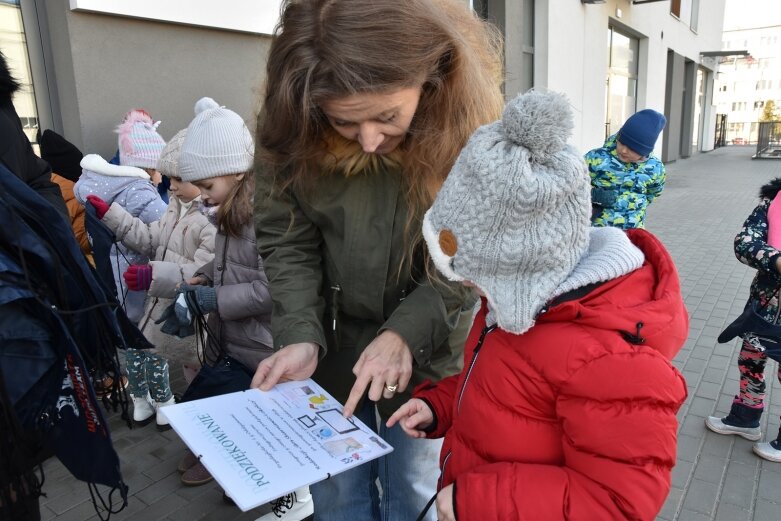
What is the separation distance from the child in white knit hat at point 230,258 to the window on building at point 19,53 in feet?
8.19

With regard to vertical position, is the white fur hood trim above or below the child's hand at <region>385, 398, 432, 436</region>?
above

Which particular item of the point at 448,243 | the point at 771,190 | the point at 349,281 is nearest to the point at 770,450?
the point at 771,190

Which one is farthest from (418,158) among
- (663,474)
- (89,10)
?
(89,10)

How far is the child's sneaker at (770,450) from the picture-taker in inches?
117

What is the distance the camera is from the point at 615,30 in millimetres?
13555

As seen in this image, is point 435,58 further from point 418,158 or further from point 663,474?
point 663,474

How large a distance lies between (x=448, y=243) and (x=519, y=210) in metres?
0.18

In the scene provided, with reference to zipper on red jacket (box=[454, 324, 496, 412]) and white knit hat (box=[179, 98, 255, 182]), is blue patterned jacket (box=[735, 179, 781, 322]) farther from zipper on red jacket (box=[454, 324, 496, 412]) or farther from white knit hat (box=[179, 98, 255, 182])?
white knit hat (box=[179, 98, 255, 182])

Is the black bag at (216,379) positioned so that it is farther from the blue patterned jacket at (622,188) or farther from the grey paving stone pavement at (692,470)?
the blue patterned jacket at (622,188)

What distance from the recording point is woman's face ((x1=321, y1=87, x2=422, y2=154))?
1.36 meters

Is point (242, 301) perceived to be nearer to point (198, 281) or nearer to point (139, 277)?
point (198, 281)

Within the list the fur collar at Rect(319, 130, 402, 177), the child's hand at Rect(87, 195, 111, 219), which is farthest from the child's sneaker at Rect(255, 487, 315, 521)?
the child's hand at Rect(87, 195, 111, 219)

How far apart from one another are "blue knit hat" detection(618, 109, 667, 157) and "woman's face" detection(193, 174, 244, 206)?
2.83 m

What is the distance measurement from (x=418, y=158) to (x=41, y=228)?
869 mm
